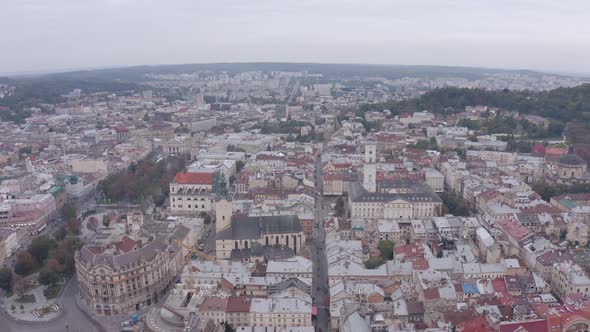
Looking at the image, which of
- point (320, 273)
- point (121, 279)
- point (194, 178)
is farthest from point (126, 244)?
point (194, 178)

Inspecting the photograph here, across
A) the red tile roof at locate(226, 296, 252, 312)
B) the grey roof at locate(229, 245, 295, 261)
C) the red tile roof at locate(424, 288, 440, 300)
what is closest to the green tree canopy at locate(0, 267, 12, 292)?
the grey roof at locate(229, 245, 295, 261)

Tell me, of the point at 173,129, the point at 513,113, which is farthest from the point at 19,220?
the point at 513,113

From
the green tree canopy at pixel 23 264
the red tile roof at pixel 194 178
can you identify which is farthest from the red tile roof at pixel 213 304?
the red tile roof at pixel 194 178

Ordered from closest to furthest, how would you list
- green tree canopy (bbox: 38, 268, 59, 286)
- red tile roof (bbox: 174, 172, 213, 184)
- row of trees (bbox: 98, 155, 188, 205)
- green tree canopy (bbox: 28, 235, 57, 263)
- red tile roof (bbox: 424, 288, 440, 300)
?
red tile roof (bbox: 424, 288, 440, 300), green tree canopy (bbox: 38, 268, 59, 286), green tree canopy (bbox: 28, 235, 57, 263), red tile roof (bbox: 174, 172, 213, 184), row of trees (bbox: 98, 155, 188, 205)

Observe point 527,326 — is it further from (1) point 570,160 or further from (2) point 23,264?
(1) point 570,160

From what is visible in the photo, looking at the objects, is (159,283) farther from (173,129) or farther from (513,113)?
(513,113)

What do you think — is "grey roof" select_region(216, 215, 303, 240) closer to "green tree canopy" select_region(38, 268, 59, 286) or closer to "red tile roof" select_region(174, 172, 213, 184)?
"green tree canopy" select_region(38, 268, 59, 286)
